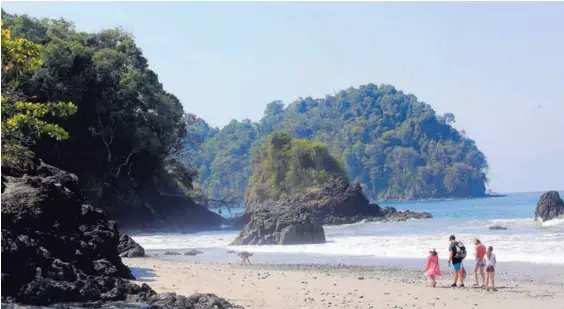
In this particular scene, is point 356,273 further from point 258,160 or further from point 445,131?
point 445,131

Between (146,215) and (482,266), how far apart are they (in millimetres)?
36237

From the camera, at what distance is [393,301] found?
1222 cm

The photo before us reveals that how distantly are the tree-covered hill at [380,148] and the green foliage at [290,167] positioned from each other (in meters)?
58.6

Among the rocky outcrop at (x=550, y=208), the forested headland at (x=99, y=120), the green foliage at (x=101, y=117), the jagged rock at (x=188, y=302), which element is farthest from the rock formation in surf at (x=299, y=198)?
the jagged rock at (x=188, y=302)

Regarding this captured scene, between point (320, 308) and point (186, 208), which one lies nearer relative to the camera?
point (320, 308)

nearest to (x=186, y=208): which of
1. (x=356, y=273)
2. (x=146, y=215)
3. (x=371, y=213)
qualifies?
(x=146, y=215)

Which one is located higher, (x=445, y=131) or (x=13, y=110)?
(x=445, y=131)

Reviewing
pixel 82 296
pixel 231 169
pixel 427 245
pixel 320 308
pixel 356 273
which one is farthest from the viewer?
pixel 231 169

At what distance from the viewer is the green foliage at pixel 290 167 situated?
8312cm

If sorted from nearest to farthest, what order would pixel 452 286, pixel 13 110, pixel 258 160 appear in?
pixel 13 110
pixel 452 286
pixel 258 160

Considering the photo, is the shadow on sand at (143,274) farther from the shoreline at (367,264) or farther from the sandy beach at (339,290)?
the shoreline at (367,264)

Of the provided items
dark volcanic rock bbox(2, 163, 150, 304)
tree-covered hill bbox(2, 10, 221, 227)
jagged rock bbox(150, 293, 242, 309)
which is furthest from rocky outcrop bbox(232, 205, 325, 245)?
jagged rock bbox(150, 293, 242, 309)

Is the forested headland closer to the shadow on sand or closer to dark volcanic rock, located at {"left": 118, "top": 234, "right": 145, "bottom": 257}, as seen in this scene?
the shadow on sand

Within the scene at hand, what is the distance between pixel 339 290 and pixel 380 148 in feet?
499
